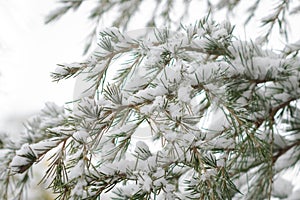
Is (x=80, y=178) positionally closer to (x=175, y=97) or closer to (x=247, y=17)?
(x=175, y=97)

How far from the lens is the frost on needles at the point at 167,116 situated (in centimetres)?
60

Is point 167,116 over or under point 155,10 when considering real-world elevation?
under

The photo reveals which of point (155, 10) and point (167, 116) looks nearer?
point (167, 116)

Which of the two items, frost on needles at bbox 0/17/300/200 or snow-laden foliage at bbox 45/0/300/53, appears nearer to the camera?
frost on needles at bbox 0/17/300/200

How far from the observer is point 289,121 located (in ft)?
2.95

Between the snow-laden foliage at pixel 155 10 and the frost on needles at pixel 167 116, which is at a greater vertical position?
the snow-laden foliage at pixel 155 10

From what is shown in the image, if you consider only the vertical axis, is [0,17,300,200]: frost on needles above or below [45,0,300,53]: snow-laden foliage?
below

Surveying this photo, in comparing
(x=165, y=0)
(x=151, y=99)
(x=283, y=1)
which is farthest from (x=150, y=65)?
(x=165, y=0)

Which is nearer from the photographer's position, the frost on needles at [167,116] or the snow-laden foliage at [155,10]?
the frost on needles at [167,116]

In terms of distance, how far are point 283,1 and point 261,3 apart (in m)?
0.61

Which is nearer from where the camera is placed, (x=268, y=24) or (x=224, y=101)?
(x=224, y=101)

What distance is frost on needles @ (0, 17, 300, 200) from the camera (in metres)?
0.60

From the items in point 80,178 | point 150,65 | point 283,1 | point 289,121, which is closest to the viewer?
point 80,178

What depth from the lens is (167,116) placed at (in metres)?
0.60
